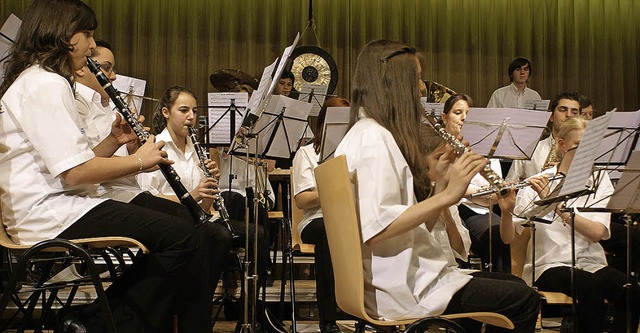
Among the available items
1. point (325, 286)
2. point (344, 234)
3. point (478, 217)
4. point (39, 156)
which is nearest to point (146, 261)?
point (39, 156)

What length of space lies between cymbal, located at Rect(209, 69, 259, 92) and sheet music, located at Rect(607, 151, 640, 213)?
4472 mm

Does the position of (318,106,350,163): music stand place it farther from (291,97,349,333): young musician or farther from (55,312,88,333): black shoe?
(55,312,88,333): black shoe

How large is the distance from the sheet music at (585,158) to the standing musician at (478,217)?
1.17 metres

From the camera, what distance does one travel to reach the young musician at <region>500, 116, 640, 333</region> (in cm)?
369

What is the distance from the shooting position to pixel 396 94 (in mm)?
2543

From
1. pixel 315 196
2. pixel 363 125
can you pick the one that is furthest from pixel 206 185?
pixel 363 125

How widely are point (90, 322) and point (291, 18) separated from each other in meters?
6.37

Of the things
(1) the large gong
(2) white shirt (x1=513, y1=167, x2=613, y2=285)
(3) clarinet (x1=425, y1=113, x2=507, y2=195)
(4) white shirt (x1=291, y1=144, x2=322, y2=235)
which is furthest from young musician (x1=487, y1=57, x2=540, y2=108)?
(3) clarinet (x1=425, y1=113, x2=507, y2=195)

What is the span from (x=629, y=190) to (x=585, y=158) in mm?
562

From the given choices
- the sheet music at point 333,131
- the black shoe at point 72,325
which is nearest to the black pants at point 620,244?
the sheet music at point 333,131

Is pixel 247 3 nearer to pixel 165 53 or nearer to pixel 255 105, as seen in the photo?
pixel 165 53

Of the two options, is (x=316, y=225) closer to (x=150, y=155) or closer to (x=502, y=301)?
(x=150, y=155)

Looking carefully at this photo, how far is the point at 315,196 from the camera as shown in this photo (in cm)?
442

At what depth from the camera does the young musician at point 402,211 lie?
2.33 metres
